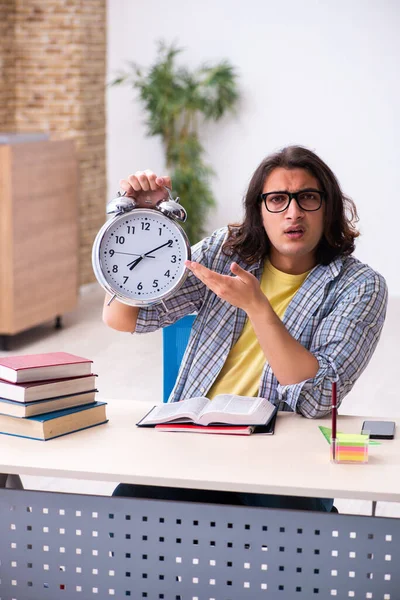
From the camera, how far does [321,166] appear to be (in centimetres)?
222

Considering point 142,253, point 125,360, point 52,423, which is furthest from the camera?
point 125,360

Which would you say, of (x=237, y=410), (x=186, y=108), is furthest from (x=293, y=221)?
(x=186, y=108)

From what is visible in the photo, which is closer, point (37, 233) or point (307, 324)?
point (307, 324)

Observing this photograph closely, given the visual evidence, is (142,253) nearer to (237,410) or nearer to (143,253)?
(143,253)

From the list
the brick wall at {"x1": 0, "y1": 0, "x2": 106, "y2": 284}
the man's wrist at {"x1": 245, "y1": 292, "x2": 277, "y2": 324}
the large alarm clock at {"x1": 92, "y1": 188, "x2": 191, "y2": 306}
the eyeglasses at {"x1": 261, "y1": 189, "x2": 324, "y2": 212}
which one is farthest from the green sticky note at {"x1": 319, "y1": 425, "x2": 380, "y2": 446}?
the brick wall at {"x1": 0, "y1": 0, "x2": 106, "y2": 284}

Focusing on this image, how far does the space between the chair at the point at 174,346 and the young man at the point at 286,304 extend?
12 centimetres

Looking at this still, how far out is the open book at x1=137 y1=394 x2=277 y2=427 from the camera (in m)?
1.94

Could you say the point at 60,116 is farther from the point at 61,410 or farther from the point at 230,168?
the point at 61,410

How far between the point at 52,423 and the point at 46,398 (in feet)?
0.18

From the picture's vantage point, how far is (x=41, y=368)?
6.35ft

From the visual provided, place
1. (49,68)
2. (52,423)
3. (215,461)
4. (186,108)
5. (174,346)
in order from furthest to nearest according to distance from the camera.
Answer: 1. (186,108)
2. (49,68)
3. (174,346)
4. (52,423)
5. (215,461)

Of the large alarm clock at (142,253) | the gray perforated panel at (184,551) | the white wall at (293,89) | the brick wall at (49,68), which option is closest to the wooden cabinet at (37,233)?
the brick wall at (49,68)

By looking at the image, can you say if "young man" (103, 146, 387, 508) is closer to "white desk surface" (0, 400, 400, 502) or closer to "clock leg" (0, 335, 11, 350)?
"white desk surface" (0, 400, 400, 502)

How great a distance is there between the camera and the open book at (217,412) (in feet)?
6.36
